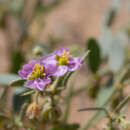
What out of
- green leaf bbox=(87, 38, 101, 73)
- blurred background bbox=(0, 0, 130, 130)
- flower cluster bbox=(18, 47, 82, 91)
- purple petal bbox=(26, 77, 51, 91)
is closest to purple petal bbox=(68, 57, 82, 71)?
flower cluster bbox=(18, 47, 82, 91)

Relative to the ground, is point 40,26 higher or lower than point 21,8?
lower

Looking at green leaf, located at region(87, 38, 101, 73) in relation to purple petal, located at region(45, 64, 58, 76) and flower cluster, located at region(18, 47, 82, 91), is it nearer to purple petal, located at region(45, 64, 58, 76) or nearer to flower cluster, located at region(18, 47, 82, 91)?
flower cluster, located at region(18, 47, 82, 91)

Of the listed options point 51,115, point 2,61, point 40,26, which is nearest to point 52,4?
point 40,26

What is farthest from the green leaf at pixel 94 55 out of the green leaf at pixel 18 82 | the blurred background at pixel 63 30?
the green leaf at pixel 18 82

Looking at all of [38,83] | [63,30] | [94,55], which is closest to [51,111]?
[38,83]

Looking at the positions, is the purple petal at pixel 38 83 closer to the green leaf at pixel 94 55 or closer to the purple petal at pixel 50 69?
the purple petal at pixel 50 69

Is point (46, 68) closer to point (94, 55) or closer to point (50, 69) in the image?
point (50, 69)

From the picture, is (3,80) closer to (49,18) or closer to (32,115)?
(32,115)

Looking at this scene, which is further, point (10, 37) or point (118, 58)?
point (10, 37)
